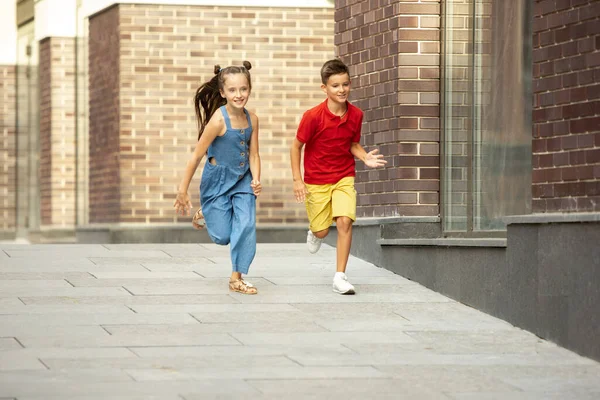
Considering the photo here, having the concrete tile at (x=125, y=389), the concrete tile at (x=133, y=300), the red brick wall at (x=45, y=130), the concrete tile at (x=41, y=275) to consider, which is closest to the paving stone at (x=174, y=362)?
the concrete tile at (x=125, y=389)

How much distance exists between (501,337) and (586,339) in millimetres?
700

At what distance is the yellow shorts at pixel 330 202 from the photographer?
9.35 m

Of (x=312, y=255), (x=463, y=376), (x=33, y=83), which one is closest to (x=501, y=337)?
(x=463, y=376)

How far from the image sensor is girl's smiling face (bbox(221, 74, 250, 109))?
9.13 meters

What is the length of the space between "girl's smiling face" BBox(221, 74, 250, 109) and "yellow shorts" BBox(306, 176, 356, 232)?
839 mm

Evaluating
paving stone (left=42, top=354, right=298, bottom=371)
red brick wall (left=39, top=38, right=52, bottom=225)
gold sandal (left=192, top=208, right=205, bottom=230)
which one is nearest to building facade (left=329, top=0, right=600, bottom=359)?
gold sandal (left=192, top=208, right=205, bottom=230)

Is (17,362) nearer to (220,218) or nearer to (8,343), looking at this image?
(8,343)

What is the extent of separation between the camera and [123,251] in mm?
11617

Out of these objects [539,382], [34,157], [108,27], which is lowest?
[539,382]

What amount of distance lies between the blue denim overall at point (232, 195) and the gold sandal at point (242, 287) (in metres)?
0.09

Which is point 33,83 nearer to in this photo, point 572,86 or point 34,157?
point 34,157

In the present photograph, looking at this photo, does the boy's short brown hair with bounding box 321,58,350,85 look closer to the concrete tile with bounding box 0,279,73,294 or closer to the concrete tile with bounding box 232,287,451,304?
the concrete tile with bounding box 232,287,451,304

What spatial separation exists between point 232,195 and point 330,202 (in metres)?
0.70

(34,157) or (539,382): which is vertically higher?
(34,157)
